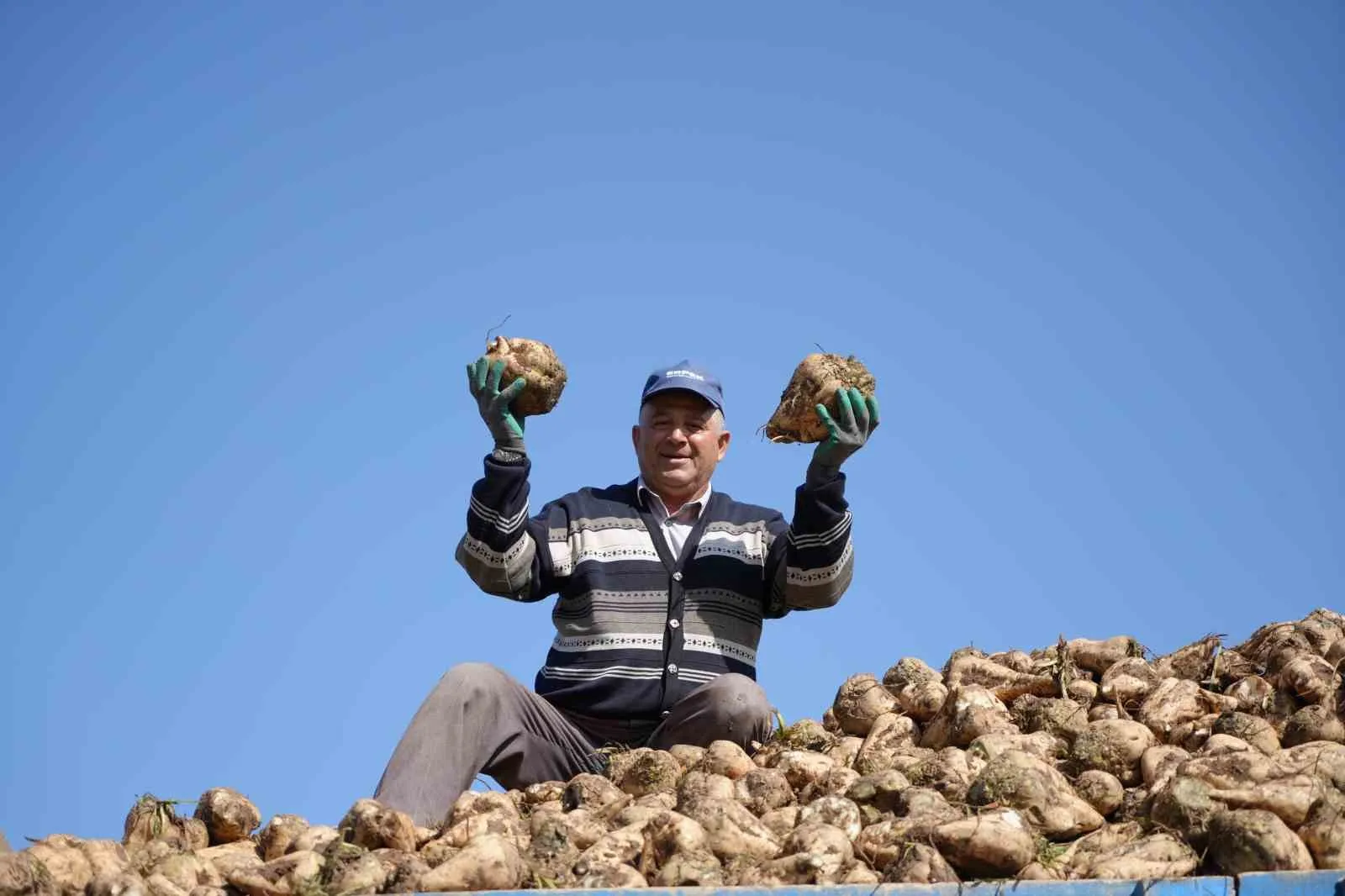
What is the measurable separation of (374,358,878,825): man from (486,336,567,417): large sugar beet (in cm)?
10

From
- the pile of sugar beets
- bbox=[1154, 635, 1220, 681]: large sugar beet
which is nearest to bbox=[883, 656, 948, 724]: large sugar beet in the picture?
the pile of sugar beets

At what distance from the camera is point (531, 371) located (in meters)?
7.09

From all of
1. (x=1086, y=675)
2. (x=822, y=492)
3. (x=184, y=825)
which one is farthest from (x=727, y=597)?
(x=184, y=825)

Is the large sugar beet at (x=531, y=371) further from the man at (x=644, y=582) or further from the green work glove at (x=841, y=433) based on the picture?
the green work glove at (x=841, y=433)

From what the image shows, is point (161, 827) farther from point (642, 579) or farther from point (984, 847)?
point (984, 847)

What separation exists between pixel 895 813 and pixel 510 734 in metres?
1.74

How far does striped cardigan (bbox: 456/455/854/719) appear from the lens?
6.80 m

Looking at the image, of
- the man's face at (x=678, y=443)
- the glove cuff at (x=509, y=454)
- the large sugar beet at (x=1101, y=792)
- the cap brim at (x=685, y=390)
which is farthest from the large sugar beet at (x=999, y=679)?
the glove cuff at (x=509, y=454)

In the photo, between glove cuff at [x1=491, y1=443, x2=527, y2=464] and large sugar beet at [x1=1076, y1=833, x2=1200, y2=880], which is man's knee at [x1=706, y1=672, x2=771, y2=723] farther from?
large sugar beet at [x1=1076, y1=833, x2=1200, y2=880]

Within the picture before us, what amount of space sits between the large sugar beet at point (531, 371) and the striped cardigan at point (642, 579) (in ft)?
1.22

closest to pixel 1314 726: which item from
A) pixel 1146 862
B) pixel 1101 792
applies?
pixel 1101 792

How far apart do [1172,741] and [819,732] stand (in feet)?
4.75

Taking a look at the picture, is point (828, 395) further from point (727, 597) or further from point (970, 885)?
point (970, 885)

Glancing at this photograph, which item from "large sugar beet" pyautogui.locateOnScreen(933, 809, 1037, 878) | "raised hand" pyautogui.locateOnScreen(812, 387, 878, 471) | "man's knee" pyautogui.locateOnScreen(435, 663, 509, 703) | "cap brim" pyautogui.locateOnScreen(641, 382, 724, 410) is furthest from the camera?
"cap brim" pyautogui.locateOnScreen(641, 382, 724, 410)
